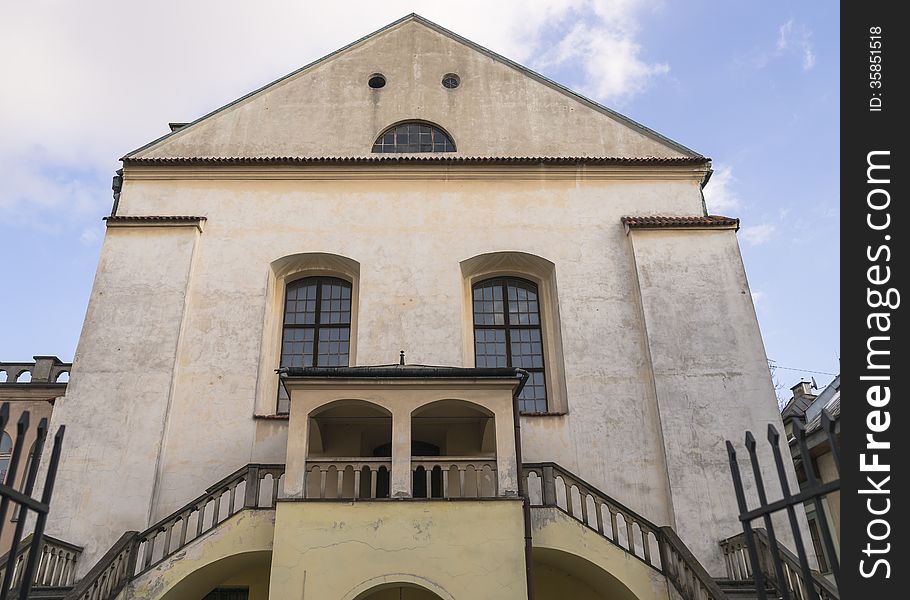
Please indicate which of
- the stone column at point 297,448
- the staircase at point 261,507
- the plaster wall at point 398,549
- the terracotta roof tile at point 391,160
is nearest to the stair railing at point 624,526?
the staircase at point 261,507

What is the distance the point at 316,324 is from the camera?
598 inches

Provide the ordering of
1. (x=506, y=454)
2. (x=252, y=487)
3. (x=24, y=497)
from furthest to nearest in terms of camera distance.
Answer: (x=252, y=487) < (x=506, y=454) < (x=24, y=497)

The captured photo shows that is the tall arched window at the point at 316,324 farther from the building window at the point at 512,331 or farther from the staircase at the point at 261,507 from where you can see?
the staircase at the point at 261,507

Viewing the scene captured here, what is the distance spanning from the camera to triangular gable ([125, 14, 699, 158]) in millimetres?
16562

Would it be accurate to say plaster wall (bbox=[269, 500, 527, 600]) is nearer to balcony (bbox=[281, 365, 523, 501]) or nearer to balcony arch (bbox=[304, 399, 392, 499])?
balcony (bbox=[281, 365, 523, 501])

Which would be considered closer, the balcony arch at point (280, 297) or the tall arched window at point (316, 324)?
the balcony arch at point (280, 297)

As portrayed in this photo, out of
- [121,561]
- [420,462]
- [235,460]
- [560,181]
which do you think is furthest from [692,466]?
[121,561]

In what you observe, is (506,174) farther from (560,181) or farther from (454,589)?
(454,589)

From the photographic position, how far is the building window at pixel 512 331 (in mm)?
14545

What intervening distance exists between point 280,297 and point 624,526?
26.8 feet

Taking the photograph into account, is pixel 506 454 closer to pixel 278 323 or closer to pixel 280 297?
pixel 278 323

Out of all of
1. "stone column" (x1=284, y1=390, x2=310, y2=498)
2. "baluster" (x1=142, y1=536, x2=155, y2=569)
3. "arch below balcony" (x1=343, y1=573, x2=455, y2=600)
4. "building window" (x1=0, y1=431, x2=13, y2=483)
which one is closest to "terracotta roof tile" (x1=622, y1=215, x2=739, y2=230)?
"stone column" (x1=284, y1=390, x2=310, y2=498)

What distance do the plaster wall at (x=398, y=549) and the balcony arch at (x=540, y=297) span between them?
3.95 metres

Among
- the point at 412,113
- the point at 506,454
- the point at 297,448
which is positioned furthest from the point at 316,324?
the point at 506,454
